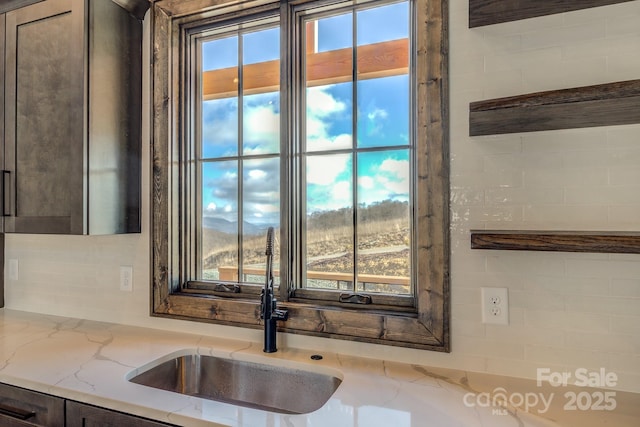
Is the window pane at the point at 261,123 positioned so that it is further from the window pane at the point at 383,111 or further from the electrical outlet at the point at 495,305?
the electrical outlet at the point at 495,305

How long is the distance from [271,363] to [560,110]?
47.5 inches

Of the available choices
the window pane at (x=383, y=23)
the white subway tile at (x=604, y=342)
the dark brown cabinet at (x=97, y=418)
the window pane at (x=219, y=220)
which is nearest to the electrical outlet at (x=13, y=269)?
the window pane at (x=219, y=220)

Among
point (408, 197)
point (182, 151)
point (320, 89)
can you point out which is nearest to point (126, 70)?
point (182, 151)

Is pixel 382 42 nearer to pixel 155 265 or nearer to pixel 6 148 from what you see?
pixel 155 265

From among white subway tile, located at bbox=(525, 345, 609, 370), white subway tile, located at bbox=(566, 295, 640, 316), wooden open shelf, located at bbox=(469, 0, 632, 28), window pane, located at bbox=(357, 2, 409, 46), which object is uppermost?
window pane, located at bbox=(357, 2, 409, 46)

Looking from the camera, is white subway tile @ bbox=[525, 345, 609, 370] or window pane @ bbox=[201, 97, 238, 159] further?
window pane @ bbox=[201, 97, 238, 159]

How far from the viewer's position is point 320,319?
153 cm

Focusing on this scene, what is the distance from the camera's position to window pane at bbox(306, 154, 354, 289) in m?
1.65

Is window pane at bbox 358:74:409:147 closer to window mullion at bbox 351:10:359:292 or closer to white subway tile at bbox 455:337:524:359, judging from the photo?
window mullion at bbox 351:10:359:292

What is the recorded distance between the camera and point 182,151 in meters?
1.88

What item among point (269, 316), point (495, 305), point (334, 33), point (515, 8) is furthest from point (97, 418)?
point (515, 8)

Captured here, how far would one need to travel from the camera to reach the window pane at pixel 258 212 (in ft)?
5.81

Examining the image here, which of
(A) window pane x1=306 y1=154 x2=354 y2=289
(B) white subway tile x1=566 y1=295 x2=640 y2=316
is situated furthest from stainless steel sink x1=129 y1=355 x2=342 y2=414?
(B) white subway tile x1=566 y1=295 x2=640 y2=316

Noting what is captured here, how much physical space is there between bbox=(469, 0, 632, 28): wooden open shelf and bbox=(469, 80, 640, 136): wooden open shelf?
0.29 meters
